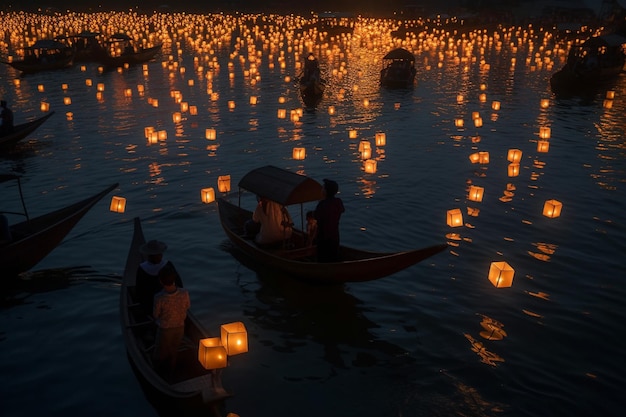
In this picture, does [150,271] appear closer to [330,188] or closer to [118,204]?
[330,188]

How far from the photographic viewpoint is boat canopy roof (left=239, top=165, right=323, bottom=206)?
35.4ft

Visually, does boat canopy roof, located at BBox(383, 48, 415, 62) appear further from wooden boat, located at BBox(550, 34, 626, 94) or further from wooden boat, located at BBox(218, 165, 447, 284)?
wooden boat, located at BBox(218, 165, 447, 284)

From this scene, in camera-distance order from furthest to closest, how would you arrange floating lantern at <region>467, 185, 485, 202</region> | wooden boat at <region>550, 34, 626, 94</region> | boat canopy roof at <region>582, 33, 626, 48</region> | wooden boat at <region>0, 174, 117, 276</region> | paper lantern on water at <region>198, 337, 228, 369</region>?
boat canopy roof at <region>582, 33, 626, 48</region>, wooden boat at <region>550, 34, 626, 94</region>, floating lantern at <region>467, 185, 485, 202</region>, wooden boat at <region>0, 174, 117, 276</region>, paper lantern on water at <region>198, 337, 228, 369</region>

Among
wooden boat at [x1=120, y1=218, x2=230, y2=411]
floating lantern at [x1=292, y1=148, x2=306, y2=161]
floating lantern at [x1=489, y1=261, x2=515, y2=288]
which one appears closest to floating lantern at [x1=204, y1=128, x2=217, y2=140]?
floating lantern at [x1=292, y1=148, x2=306, y2=161]

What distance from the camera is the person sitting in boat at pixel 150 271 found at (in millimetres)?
7887

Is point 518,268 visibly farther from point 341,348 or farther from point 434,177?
point 434,177

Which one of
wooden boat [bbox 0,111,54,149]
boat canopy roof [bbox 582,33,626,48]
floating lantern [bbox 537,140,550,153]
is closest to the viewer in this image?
floating lantern [bbox 537,140,550,153]

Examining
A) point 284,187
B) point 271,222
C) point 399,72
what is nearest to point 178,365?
point 284,187

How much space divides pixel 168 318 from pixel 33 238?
5.71 m

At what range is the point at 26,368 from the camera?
29.9 ft

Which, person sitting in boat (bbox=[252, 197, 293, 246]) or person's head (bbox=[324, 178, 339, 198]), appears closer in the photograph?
person's head (bbox=[324, 178, 339, 198])

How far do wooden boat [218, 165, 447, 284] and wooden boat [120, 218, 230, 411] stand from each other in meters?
2.99

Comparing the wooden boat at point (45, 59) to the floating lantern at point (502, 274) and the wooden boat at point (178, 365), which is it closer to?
the wooden boat at point (178, 365)

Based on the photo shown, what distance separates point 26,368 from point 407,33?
6983 cm
